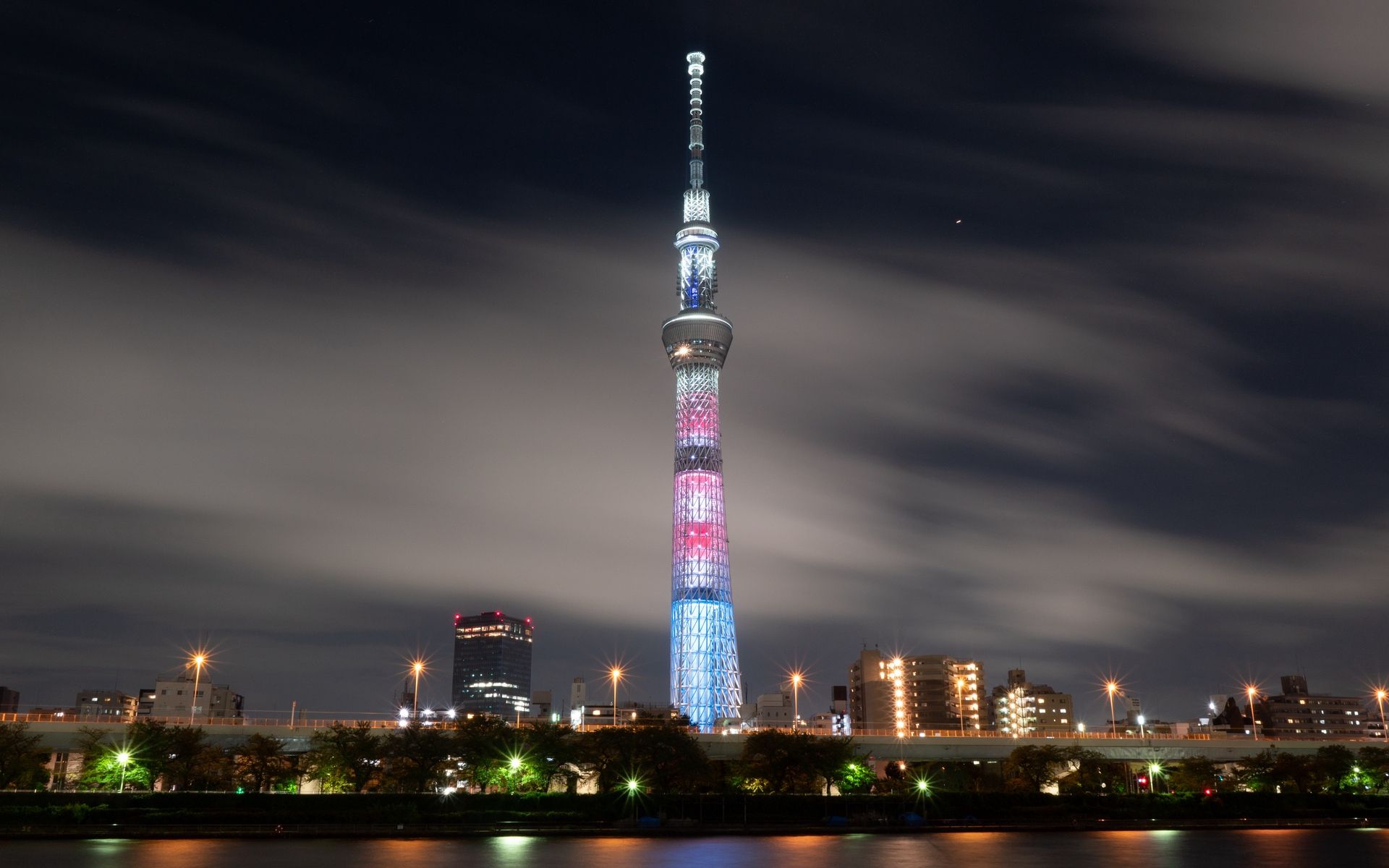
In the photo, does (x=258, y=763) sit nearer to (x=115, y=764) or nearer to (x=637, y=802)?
(x=115, y=764)

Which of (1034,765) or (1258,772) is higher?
(1034,765)

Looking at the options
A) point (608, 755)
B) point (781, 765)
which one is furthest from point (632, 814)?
point (781, 765)

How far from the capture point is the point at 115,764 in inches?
3383

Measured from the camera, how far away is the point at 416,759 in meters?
90.3

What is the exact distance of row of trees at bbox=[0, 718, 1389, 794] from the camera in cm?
8762

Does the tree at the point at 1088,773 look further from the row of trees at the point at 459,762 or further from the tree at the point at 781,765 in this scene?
the tree at the point at 781,765

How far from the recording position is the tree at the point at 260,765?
90.4 meters

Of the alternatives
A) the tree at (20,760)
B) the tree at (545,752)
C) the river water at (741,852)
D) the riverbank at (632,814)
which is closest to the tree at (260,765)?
the riverbank at (632,814)

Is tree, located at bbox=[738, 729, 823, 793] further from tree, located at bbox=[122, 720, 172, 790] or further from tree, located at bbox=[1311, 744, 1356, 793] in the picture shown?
tree, located at bbox=[1311, 744, 1356, 793]

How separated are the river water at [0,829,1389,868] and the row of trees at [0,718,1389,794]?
1649cm

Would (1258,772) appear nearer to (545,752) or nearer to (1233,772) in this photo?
(1233,772)

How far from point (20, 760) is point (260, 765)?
1685cm

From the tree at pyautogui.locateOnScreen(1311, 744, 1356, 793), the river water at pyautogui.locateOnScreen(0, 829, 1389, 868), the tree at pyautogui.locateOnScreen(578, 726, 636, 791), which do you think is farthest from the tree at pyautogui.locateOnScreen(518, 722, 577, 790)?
the tree at pyautogui.locateOnScreen(1311, 744, 1356, 793)

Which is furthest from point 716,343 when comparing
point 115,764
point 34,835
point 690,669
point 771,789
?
point 34,835
